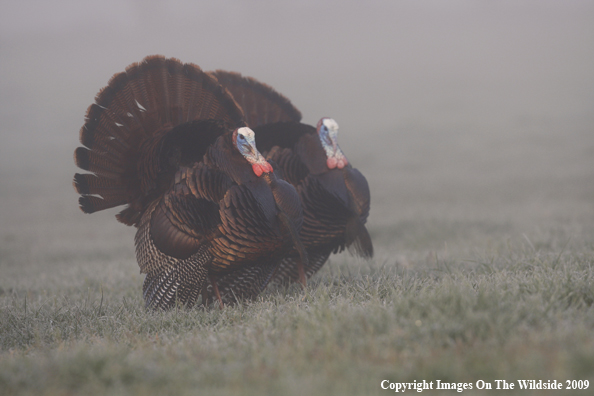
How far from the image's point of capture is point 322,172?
13.3 feet

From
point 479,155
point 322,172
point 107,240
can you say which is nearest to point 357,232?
point 322,172

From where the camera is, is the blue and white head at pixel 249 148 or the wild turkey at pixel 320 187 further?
the wild turkey at pixel 320 187

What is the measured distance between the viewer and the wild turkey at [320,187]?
3977mm

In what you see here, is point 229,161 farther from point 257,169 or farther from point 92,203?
point 92,203

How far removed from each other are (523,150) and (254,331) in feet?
44.2

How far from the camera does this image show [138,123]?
3.89 metres

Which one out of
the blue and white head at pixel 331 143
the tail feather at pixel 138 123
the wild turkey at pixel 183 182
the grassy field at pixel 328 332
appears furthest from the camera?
the blue and white head at pixel 331 143

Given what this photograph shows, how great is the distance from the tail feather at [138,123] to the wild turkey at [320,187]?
0.50 meters

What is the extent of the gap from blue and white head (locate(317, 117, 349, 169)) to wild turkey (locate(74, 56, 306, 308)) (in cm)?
65

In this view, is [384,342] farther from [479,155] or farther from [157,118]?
Result: [479,155]

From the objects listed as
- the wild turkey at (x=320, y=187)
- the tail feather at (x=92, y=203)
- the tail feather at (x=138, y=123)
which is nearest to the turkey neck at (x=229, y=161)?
the tail feather at (x=138, y=123)

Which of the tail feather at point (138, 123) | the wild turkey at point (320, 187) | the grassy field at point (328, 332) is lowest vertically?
the grassy field at point (328, 332)

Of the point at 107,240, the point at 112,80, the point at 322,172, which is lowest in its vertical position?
the point at 107,240

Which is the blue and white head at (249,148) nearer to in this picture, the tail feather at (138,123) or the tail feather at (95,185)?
the tail feather at (138,123)
